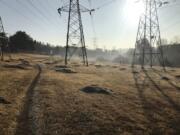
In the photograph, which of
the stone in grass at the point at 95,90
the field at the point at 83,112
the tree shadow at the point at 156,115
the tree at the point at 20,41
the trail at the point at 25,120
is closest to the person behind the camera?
the trail at the point at 25,120

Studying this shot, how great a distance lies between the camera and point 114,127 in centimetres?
1080

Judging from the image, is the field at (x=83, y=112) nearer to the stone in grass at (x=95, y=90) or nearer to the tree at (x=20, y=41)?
the stone in grass at (x=95, y=90)

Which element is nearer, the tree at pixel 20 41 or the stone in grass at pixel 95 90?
the stone in grass at pixel 95 90

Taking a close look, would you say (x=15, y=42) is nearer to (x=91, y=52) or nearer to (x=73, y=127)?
(x=73, y=127)

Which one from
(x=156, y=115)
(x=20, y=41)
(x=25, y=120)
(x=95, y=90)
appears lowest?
(x=156, y=115)

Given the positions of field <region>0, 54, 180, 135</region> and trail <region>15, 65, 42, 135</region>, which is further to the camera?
field <region>0, 54, 180, 135</region>

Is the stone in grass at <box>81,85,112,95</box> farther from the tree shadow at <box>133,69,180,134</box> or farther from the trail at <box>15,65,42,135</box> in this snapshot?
the trail at <box>15,65,42,135</box>

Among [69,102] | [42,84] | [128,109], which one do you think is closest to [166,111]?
[128,109]

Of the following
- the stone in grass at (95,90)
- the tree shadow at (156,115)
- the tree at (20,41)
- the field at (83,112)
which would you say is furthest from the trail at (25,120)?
the tree at (20,41)

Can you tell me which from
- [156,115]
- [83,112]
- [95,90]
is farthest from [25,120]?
[95,90]

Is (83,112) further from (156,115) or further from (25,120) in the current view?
(156,115)

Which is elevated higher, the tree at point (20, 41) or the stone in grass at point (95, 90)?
the tree at point (20, 41)

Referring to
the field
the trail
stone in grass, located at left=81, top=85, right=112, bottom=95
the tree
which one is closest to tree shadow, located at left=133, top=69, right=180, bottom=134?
the field

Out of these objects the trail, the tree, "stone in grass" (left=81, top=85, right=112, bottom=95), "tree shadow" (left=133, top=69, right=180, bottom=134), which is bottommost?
"tree shadow" (left=133, top=69, right=180, bottom=134)
